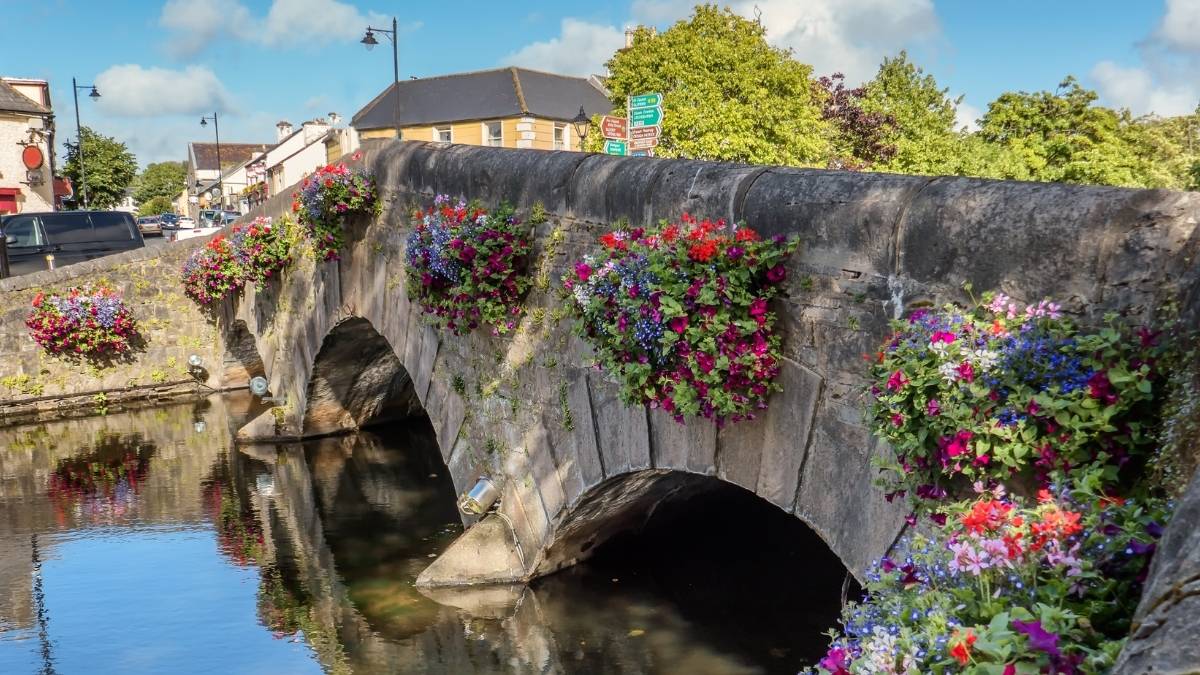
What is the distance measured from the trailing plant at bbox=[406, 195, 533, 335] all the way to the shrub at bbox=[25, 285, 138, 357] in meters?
9.41

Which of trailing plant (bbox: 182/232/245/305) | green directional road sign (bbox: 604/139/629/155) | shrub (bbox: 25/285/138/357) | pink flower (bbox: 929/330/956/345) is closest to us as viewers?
pink flower (bbox: 929/330/956/345)

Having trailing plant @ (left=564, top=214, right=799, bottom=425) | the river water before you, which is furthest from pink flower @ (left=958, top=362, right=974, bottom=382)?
the river water

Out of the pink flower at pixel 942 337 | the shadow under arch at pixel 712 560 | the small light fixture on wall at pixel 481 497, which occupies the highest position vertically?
the pink flower at pixel 942 337

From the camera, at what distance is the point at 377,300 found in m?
8.59

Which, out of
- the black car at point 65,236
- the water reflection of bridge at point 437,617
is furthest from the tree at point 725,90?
the water reflection of bridge at point 437,617

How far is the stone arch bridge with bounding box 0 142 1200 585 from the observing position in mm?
3012

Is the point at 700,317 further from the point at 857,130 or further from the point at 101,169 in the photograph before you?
the point at 101,169

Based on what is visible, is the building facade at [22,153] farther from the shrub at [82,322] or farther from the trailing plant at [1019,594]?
the trailing plant at [1019,594]

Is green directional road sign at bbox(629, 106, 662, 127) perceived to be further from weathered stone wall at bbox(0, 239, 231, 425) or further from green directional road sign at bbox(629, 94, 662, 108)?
weathered stone wall at bbox(0, 239, 231, 425)

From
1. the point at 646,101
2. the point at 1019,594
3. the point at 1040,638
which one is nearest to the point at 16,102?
the point at 646,101

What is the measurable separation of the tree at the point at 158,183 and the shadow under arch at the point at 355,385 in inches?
2712

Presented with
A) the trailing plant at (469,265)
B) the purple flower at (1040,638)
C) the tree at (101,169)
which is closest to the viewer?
the purple flower at (1040,638)

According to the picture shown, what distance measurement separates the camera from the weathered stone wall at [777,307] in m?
3.00

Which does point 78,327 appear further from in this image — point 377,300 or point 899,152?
point 899,152
